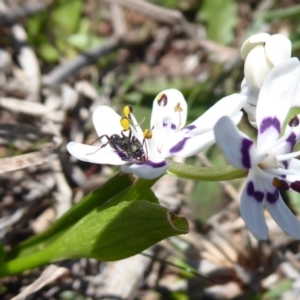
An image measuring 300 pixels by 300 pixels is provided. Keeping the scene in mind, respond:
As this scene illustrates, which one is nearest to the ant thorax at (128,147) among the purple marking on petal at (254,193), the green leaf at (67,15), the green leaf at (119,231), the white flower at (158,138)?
the white flower at (158,138)

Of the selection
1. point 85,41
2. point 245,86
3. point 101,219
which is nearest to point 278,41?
point 245,86

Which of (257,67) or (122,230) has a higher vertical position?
(257,67)

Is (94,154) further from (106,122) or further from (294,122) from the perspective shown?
(294,122)

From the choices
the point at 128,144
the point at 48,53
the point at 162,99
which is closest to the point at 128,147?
the point at 128,144

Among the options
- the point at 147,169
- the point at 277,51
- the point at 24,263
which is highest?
the point at 277,51

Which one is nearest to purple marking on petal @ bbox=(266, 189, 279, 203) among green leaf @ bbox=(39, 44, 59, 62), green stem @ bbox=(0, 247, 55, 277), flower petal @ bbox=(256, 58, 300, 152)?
flower petal @ bbox=(256, 58, 300, 152)

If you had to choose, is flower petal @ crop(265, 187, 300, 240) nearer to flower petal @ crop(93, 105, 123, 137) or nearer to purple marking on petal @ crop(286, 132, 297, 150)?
purple marking on petal @ crop(286, 132, 297, 150)
